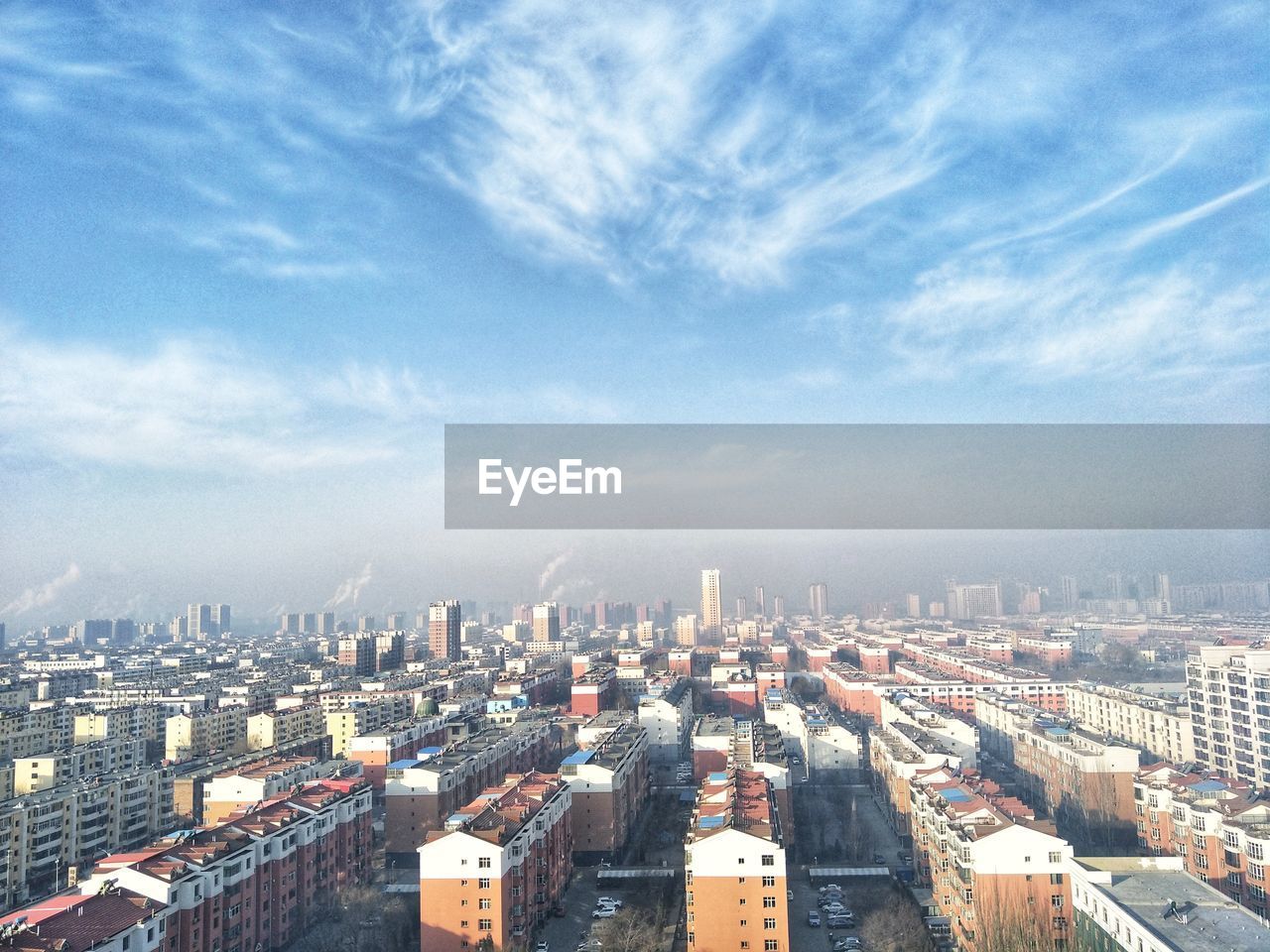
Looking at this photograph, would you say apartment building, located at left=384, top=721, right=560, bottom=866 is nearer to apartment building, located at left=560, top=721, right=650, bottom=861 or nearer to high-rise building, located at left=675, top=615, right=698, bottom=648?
apartment building, located at left=560, top=721, right=650, bottom=861

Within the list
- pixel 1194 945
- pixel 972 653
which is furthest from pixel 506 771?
pixel 972 653

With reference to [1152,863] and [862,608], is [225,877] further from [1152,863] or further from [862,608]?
[862,608]

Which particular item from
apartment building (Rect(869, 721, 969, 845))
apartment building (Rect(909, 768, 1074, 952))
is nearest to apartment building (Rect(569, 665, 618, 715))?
apartment building (Rect(869, 721, 969, 845))

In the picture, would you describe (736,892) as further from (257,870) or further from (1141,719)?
(1141,719)

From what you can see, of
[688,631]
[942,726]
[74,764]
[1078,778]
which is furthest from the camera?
[688,631]

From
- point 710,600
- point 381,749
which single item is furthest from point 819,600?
point 381,749
